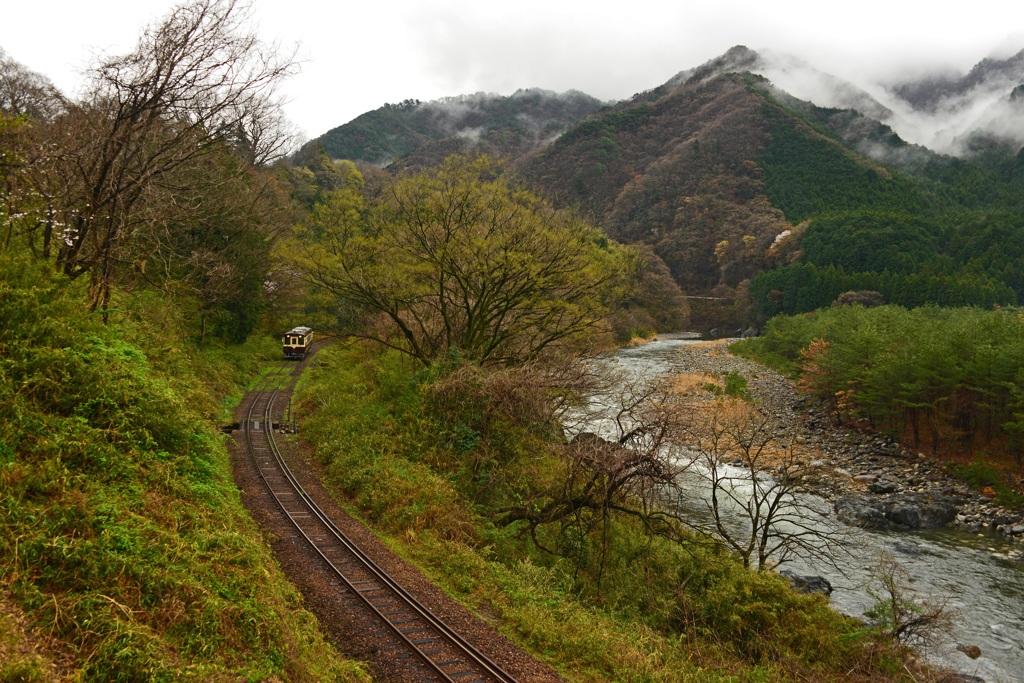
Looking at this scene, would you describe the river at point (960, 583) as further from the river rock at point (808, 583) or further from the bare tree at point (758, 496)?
the bare tree at point (758, 496)

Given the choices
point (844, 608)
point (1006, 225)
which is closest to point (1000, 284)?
point (1006, 225)

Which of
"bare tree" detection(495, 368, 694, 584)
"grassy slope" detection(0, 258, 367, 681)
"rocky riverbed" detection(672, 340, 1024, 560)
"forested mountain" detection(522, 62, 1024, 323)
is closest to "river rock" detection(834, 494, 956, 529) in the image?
"rocky riverbed" detection(672, 340, 1024, 560)

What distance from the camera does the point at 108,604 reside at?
605cm

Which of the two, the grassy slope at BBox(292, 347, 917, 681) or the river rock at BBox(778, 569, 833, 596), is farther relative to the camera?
the river rock at BBox(778, 569, 833, 596)

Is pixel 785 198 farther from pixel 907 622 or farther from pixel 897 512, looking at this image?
pixel 907 622

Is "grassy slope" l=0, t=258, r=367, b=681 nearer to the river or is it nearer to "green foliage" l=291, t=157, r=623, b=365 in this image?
"green foliage" l=291, t=157, r=623, b=365

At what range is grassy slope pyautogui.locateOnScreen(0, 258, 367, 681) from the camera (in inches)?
221

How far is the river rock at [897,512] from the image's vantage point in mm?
21062

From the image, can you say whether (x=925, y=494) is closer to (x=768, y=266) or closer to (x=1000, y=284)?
(x=1000, y=284)

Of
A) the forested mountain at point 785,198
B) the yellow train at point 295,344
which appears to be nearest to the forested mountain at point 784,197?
the forested mountain at point 785,198

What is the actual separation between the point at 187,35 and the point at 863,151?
645 feet

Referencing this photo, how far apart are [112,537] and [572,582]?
30.1 feet

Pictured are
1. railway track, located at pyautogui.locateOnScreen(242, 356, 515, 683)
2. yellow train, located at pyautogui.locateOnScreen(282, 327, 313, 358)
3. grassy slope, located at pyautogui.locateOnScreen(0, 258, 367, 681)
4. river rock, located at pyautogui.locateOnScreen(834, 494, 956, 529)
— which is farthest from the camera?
yellow train, located at pyautogui.locateOnScreen(282, 327, 313, 358)

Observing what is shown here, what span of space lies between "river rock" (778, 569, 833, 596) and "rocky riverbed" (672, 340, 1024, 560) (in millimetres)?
6581
